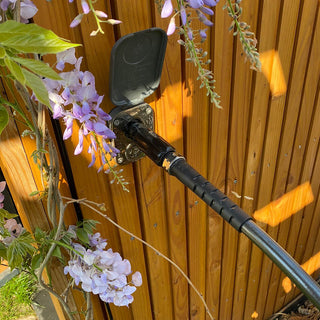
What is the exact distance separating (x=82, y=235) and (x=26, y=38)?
2.09 ft

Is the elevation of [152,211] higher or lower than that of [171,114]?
lower

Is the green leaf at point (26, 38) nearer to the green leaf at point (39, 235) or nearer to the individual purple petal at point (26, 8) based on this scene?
the individual purple petal at point (26, 8)

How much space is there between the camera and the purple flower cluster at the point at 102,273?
953 millimetres

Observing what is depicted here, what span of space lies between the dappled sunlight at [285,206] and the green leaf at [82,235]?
1093mm

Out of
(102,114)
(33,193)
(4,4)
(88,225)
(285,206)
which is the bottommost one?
(285,206)

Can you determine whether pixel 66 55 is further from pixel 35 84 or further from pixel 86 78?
pixel 35 84

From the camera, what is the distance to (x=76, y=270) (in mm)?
965

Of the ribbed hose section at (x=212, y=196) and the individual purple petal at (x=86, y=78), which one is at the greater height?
the individual purple petal at (x=86, y=78)

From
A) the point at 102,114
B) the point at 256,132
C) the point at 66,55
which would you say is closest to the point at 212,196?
the point at 102,114

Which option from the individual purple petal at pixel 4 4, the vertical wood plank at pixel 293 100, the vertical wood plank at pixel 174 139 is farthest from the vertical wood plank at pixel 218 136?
the individual purple petal at pixel 4 4

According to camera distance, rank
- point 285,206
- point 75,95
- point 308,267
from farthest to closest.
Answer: point 308,267 < point 285,206 < point 75,95

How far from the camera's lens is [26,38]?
51 cm

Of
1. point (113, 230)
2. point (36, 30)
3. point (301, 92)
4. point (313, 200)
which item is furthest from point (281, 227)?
point (36, 30)

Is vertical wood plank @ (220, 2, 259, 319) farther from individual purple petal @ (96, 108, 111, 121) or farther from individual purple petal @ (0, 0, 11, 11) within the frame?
individual purple petal @ (0, 0, 11, 11)
